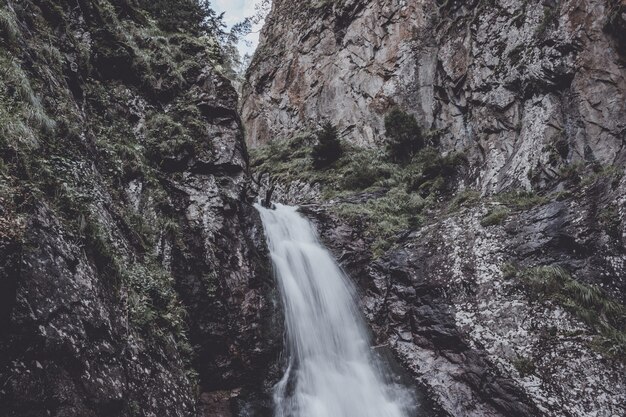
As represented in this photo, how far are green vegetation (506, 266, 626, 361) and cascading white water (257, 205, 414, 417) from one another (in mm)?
3579

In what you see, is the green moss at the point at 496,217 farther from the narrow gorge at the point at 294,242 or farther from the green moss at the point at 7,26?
the green moss at the point at 7,26

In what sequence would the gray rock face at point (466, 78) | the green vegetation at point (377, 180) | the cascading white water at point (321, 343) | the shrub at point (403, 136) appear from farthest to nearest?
the shrub at point (403, 136) < the green vegetation at point (377, 180) < the gray rock face at point (466, 78) < the cascading white water at point (321, 343)

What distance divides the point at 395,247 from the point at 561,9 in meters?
8.67

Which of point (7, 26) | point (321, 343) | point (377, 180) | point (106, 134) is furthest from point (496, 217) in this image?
point (7, 26)

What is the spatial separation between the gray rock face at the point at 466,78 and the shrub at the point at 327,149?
183cm

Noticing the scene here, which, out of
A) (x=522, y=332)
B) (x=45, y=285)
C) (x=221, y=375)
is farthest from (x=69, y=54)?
(x=522, y=332)

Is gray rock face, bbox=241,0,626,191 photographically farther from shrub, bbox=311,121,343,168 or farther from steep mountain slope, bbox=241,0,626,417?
shrub, bbox=311,121,343,168

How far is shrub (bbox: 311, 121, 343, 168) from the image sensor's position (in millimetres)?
17938

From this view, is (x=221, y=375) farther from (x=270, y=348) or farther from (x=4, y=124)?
(x=4, y=124)

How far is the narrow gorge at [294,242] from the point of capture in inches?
174

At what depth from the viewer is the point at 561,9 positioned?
36.7 feet

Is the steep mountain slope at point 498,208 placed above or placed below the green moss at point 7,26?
below

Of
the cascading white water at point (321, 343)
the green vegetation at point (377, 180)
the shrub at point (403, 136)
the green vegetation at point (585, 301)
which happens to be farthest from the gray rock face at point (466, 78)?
the cascading white water at point (321, 343)

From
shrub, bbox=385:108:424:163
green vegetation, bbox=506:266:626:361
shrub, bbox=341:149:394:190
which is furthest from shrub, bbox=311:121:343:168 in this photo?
green vegetation, bbox=506:266:626:361
